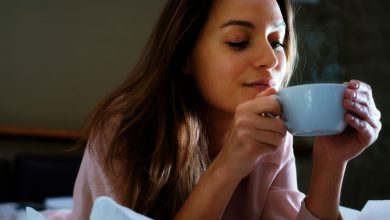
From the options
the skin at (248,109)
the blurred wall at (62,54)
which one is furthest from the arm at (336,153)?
the blurred wall at (62,54)

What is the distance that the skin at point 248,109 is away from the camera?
739 mm

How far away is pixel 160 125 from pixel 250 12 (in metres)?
0.29

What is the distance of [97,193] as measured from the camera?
0.94 m

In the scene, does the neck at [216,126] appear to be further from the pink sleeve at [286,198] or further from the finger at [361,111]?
the finger at [361,111]

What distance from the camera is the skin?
0.74 metres

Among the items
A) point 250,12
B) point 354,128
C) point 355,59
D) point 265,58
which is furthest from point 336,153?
point 355,59

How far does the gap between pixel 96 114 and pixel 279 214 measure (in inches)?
17.9

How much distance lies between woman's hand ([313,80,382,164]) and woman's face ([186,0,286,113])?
0.53ft

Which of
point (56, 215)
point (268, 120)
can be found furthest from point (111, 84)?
point (268, 120)

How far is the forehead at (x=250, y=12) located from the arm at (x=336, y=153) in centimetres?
27

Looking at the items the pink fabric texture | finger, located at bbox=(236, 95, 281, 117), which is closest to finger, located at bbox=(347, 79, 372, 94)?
finger, located at bbox=(236, 95, 281, 117)

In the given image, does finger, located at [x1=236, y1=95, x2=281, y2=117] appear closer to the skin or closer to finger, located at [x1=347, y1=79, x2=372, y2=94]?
the skin

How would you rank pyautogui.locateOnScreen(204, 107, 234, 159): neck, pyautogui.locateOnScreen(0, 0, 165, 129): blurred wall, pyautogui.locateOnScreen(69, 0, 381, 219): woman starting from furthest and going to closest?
pyautogui.locateOnScreen(0, 0, 165, 129): blurred wall, pyautogui.locateOnScreen(204, 107, 234, 159): neck, pyautogui.locateOnScreen(69, 0, 381, 219): woman

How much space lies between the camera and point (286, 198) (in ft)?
3.62
